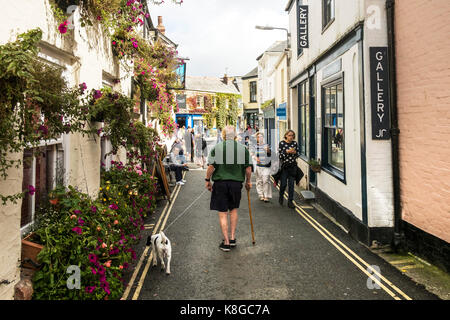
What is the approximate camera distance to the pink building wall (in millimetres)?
4859

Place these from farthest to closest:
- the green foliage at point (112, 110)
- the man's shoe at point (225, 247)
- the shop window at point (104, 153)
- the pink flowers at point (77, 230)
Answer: the shop window at point (104, 153) → the man's shoe at point (225, 247) → the green foliage at point (112, 110) → the pink flowers at point (77, 230)

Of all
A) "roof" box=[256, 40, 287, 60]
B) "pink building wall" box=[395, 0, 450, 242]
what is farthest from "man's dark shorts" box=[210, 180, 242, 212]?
"roof" box=[256, 40, 287, 60]

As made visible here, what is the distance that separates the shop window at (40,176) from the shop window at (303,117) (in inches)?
349

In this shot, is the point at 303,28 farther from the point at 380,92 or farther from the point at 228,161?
the point at 228,161

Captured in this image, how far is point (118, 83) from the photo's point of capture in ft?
28.2

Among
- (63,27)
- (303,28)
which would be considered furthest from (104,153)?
(303,28)

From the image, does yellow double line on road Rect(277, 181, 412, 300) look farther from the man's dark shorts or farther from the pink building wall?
the man's dark shorts

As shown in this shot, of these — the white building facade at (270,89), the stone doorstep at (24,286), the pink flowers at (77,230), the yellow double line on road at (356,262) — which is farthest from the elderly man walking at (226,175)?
the white building facade at (270,89)

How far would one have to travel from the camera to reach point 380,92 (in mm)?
6004

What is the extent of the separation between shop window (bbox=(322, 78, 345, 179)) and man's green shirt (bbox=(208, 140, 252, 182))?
2.83 m

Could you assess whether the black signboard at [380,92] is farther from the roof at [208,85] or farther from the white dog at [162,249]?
the roof at [208,85]

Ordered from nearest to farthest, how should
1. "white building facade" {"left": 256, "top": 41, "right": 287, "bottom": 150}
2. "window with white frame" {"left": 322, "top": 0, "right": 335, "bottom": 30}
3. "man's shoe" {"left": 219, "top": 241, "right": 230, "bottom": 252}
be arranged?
"man's shoe" {"left": 219, "top": 241, "right": 230, "bottom": 252}, "window with white frame" {"left": 322, "top": 0, "right": 335, "bottom": 30}, "white building facade" {"left": 256, "top": 41, "right": 287, "bottom": 150}

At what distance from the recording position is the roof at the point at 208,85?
51438 millimetres

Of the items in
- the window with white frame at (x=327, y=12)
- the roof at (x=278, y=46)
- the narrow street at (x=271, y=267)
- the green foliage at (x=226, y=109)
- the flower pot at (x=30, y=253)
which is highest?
the roof at (x=278, y=46)
